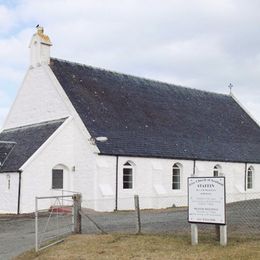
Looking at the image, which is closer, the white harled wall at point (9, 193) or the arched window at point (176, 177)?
the white harled wall at point (9, 193)

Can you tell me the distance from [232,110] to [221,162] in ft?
35.8

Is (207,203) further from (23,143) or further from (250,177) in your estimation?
(250,177)

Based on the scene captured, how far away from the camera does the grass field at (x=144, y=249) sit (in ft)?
38.4

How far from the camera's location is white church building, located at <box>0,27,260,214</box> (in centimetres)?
2878

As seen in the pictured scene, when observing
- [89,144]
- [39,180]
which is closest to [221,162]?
[89,144]

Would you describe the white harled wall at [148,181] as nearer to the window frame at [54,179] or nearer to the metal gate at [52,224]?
the metal gate at [52,224]

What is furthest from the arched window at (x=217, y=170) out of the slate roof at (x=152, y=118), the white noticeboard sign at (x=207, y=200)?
the white noticeboard sign at (x=207, y=200)

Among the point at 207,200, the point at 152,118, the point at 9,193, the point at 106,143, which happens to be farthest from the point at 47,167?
the point at 207,200

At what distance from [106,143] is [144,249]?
54.2 ft

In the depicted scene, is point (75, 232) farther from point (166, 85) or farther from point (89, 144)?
point (166, 85)

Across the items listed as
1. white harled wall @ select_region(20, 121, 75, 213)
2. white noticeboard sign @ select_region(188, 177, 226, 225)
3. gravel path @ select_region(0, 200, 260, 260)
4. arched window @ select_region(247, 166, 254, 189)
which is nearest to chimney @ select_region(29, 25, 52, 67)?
white harled wall @ select_region(20, 121, 75, 213)

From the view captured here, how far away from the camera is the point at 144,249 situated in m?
12.8

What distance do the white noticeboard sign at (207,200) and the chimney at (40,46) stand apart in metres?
21.7

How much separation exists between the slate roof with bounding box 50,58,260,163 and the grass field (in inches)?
564
